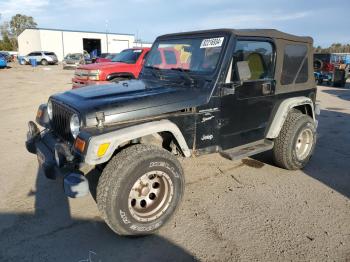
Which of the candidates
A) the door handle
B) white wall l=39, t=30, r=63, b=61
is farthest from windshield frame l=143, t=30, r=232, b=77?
white wall l=39, t=30, r=63, b=61

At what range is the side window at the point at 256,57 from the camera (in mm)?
3722

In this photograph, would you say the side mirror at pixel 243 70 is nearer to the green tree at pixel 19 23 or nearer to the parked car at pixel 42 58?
the parked car at pixel 42 58

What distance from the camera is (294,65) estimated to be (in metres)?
4.55

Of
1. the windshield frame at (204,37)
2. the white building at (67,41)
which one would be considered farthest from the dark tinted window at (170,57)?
the white building at (67,41)

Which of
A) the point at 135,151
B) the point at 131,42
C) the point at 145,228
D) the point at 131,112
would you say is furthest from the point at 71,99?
the point at 131,42

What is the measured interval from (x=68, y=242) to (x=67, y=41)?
50.9 metres

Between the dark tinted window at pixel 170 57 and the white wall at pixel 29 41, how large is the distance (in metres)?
49.5

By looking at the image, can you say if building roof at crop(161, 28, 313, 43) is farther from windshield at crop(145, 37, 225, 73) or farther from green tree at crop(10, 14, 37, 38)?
green tree at crop(10, 14, 37, 38)

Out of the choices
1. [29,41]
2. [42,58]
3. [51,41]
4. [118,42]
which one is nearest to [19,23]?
[29,41]

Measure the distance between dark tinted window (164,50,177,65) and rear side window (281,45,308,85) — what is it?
158cm

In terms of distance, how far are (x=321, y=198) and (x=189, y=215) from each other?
1.75 metres

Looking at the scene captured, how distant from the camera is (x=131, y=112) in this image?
2.98 m

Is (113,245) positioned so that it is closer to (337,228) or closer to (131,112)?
(131,112)

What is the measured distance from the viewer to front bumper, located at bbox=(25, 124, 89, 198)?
2678 mm
